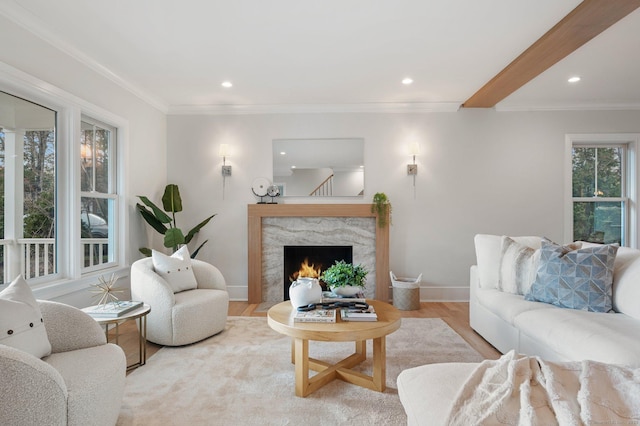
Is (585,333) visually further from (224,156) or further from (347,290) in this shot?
(224,156)

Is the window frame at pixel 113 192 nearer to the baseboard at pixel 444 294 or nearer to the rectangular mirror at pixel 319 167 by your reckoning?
the rectangular mirror at pixel 319 167

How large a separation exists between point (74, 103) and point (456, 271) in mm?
4471

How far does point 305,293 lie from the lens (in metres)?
2.46

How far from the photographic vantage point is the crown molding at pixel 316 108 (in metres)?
4.49

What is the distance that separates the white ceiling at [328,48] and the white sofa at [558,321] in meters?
1.70

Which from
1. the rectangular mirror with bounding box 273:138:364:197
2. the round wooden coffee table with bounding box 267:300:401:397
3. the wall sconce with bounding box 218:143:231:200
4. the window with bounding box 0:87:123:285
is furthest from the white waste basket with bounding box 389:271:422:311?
the window with bounding box 0:87:123:285

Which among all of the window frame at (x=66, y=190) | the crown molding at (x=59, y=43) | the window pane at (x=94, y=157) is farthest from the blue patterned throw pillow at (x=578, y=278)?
the crown molding at (x=59, y=43)

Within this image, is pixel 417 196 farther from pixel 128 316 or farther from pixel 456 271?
pixel 128 316

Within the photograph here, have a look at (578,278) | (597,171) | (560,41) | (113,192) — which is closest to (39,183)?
(113,192)

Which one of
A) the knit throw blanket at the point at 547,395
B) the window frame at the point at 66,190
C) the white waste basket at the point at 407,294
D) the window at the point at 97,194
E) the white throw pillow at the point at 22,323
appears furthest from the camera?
the white waste basket at the point at 407,294

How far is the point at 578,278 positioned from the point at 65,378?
3.02m

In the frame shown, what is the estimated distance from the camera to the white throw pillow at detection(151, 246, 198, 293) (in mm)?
3170

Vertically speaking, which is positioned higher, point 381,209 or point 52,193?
point 52,193

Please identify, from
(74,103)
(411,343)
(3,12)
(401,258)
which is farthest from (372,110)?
(3,12)
